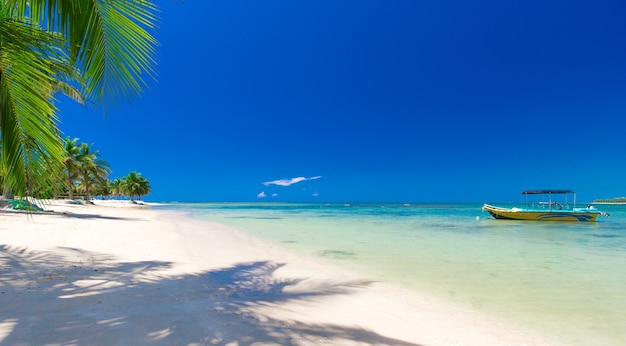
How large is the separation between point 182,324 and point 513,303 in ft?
16.2

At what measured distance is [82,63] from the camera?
8.80 feet

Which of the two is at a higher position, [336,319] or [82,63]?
[82,63]

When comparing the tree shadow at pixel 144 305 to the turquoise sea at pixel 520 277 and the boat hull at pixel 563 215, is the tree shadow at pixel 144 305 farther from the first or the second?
the boat hull at pixel 563 215

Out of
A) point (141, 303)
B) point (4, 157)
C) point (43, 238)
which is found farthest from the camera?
point (43, 238)

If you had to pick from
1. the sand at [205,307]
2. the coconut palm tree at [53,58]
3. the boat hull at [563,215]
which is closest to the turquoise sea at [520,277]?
the sand at [205,307]

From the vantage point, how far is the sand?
3.02 meters

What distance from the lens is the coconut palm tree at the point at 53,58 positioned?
2.54 meters

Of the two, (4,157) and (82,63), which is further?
(4,157)

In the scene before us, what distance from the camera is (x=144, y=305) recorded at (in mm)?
3807

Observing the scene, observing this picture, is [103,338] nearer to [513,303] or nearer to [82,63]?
[82,63]

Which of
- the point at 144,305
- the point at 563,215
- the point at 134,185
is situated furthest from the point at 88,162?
the point at 563,215

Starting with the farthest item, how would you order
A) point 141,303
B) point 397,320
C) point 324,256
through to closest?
point 324,256 < point 397,320 < point 141,303

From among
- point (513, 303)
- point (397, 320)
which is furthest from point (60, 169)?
point (513, 303)

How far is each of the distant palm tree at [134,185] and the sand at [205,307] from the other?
67.5 meters
